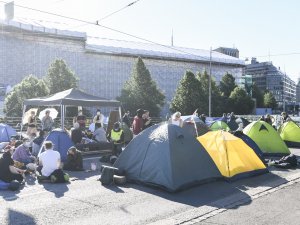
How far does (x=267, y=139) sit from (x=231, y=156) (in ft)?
17.2

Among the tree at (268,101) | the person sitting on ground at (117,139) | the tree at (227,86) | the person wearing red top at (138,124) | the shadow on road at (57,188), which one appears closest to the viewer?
the shadow on road at (57,188)

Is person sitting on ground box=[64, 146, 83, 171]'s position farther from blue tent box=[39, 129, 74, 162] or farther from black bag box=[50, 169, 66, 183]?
black bag box=[50, 169, 66, 183]

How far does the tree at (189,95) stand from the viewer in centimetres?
5725

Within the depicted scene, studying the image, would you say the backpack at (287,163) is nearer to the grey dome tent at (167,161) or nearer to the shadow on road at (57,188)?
the grey dome tent at (167,161)

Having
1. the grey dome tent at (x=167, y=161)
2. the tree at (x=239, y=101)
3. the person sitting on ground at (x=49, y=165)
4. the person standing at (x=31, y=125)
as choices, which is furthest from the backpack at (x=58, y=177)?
the tree at (x=239, y=101)

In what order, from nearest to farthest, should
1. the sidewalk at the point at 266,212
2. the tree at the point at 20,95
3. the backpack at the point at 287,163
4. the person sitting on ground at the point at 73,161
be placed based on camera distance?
the sidewalk at the point at 266,212, the person sitting on ground at the point at 73,161, the backpack at the point at 287,163, the tree at the point at 20,95

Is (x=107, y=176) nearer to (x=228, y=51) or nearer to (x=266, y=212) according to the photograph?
(x=266, y=212)

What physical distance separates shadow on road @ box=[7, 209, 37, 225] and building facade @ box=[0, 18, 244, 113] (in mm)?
68204

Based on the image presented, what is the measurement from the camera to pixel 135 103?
5581cm

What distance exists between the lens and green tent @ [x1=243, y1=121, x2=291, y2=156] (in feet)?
50.8

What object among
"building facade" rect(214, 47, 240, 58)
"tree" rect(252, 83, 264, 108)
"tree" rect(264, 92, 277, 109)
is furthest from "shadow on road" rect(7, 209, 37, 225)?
"building facade" rect(214, 47, 240, 58)

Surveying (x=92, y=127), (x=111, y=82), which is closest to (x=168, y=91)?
(x=111, y=82)

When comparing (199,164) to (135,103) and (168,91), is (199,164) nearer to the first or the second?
(135,103)

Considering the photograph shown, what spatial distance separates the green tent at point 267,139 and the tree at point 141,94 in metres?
39.0
